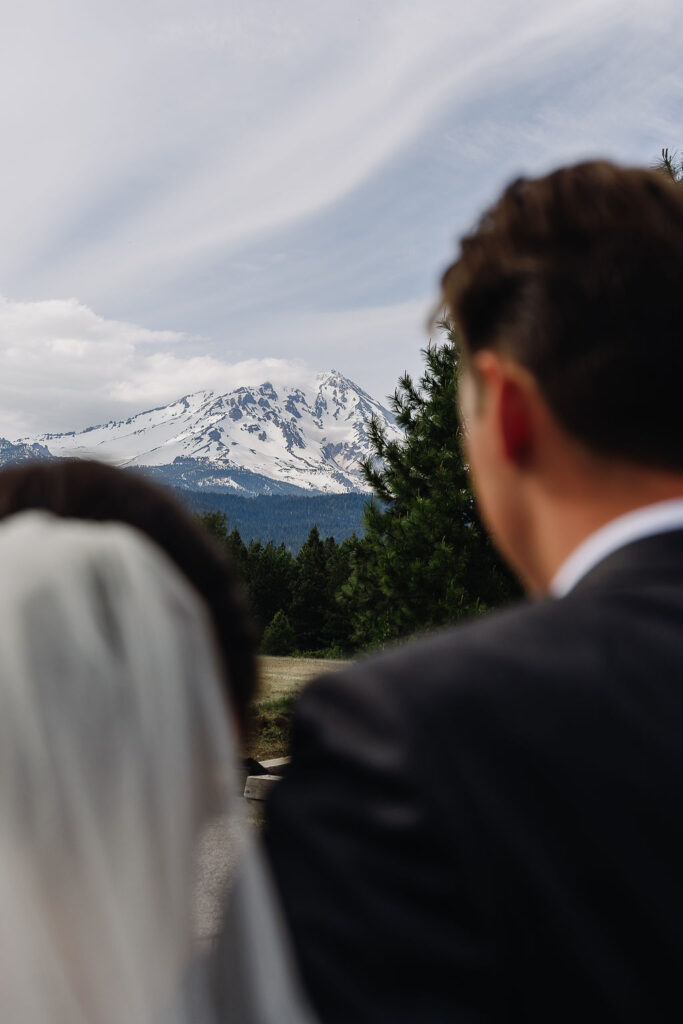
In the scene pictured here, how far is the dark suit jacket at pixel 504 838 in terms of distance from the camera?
0.78 metres

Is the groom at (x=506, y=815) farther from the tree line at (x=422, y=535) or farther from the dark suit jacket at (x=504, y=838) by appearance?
the tree line at (x=422, y=535)

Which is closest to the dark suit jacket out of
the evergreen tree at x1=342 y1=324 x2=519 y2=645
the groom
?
the groom

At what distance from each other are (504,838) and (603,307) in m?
0.63

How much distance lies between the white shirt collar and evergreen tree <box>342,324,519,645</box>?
6.51 metres

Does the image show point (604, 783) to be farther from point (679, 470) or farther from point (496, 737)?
point (679, 470)

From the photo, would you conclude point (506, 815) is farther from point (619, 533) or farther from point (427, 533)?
point (427, 533)

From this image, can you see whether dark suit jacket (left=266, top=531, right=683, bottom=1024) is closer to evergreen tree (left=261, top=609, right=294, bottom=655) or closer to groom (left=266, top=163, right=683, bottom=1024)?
groom (left=266, top=163, right=683, bottom=1024)

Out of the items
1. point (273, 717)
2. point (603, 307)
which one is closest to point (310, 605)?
point (273, 717)

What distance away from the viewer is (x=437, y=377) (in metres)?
10.2

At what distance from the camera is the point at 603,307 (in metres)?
1.03

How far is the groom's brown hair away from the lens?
1.03 m

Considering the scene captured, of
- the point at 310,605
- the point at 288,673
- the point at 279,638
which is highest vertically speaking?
the point at 288,673

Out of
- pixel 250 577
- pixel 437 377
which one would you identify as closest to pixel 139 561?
pixel 437 377

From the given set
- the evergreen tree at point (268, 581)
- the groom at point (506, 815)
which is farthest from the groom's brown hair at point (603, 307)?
the evergreen tree at point (268, 581)
